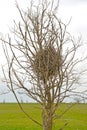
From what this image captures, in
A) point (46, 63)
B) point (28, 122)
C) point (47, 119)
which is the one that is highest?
point (28, 122)

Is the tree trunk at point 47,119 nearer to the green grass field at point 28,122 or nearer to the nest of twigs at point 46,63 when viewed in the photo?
the nest of twigs at point 46,63

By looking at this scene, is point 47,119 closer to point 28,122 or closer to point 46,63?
point 46,63

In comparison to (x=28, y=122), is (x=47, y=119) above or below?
below

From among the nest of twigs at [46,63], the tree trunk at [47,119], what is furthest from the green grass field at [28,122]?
A: the tree trunk at [47,119]

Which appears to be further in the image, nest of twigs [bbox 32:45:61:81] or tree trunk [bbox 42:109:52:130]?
nest of twigs [bbox 32:45:61:81]

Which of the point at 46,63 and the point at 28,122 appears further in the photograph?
the point at 28,122

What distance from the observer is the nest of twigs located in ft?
20.7

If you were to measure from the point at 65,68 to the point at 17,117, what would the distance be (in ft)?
128

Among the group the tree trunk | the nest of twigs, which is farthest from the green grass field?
the tree trunk

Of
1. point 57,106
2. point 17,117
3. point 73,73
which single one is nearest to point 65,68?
point 73,73

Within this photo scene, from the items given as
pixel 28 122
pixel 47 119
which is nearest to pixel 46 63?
pixel 47 119

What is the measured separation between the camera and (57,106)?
6238 millimetres

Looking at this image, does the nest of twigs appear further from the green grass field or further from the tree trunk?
the green grass field

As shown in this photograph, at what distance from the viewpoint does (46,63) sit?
6.45 metres
